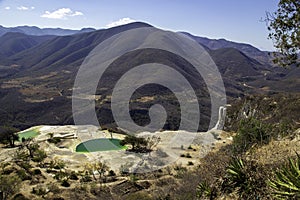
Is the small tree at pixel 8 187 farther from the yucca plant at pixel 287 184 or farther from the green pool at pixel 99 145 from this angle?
the yucca plant at pixel 287 184

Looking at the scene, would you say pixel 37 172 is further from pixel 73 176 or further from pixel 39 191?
pixel 39 191

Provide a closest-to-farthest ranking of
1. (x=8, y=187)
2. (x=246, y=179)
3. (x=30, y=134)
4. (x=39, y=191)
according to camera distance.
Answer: (x=246, y=179) < (x=8, y=187) < (x=39, y=191) < (x=30, y=134)

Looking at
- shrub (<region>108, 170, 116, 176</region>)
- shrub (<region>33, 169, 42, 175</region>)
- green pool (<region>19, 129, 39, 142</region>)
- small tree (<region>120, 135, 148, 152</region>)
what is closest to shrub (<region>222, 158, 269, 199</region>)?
shrub (<region>108, 170, 116, 176</region>)

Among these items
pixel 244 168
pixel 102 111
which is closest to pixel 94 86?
pixel 102 111

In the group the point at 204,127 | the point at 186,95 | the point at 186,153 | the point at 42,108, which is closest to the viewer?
the point at 186,153

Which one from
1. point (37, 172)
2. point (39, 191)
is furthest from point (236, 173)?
point (37, 172)

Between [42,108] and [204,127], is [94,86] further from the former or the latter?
[204,127]

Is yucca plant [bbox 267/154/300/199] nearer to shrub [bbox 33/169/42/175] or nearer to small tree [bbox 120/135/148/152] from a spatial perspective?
shrub [bbox 33/169/42/175]
